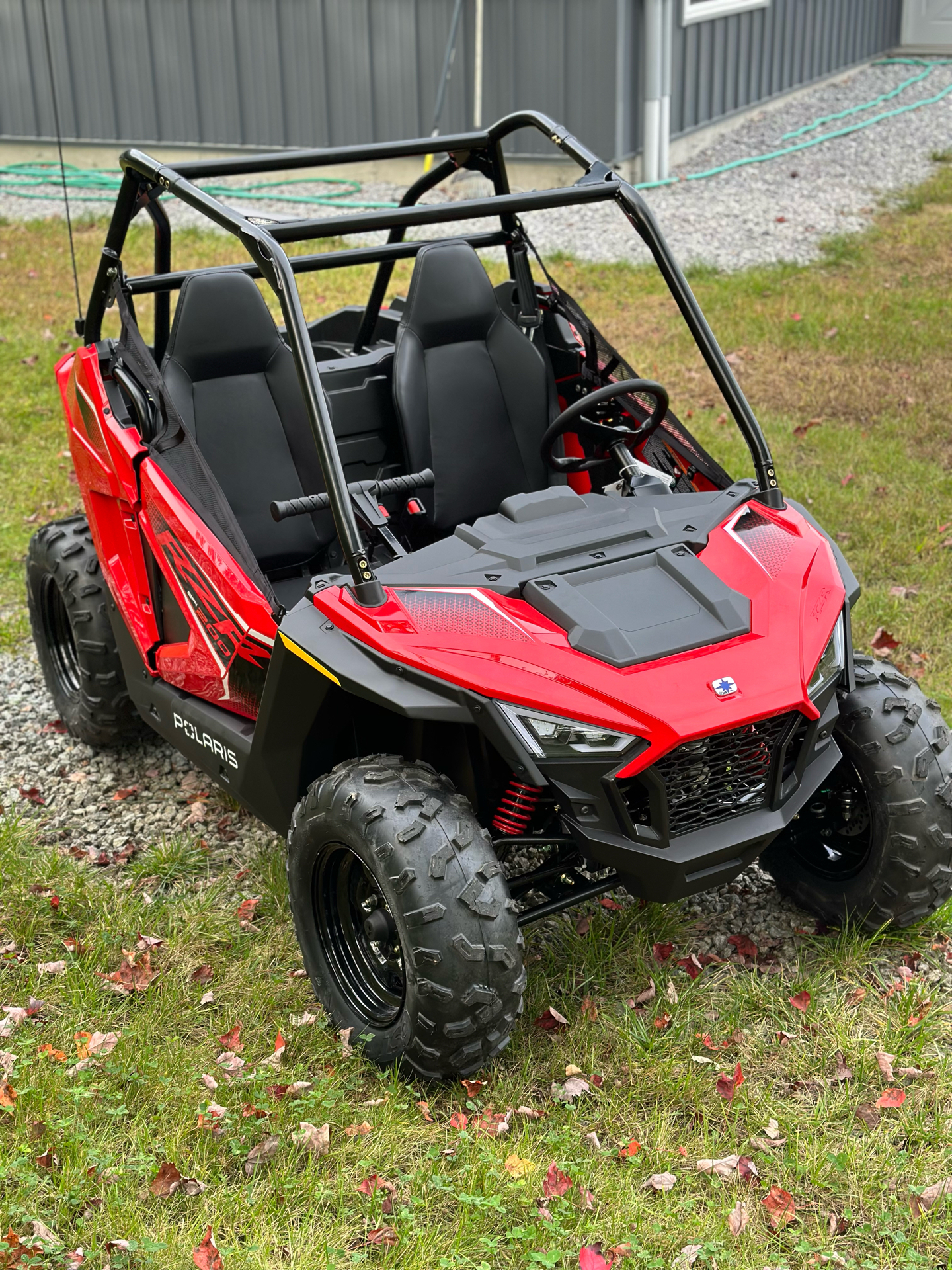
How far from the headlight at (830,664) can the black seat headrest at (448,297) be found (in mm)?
1550

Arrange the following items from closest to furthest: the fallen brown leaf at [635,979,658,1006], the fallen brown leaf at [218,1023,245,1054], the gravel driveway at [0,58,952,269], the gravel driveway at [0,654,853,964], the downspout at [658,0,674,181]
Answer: the fallen brown leaf at [218,1023,245,1054], the fallen brown leaf at [635,979,658,1006], the gravel driveway at [0,654,853,964], the gravel driveway at [0,58,952,269], the downspout at [658,0,674,181]

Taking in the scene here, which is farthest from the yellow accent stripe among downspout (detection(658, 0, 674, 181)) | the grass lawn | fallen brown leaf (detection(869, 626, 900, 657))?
downspout (detection(658, 0, 674, 181))

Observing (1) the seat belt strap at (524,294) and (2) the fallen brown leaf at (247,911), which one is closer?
(2) the fallen brown leaf at (247,911)

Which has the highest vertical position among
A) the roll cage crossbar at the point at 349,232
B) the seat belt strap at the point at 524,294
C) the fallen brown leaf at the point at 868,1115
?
the roll cage crossbar at the point at 349,232

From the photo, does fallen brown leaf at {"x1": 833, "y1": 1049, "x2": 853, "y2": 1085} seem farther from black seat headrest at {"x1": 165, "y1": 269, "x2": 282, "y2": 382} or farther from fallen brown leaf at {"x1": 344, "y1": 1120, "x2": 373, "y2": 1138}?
black seat headrest at {"x1": 165, "y1": 269, "x2": 282, "y2": 382}

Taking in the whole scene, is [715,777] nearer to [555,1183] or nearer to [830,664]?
[830,664]

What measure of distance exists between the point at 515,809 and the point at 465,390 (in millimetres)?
1476

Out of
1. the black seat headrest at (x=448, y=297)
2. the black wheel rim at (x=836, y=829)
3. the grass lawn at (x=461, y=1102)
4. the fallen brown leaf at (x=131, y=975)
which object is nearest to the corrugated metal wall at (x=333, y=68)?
the black seat headrest at (x=448, y=297)

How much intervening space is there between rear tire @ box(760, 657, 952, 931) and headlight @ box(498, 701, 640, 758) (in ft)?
2.58

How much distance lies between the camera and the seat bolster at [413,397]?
3.94m

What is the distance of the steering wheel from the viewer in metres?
3.40

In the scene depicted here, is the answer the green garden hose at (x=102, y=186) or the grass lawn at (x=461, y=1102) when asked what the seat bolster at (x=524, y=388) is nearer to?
the grass lawn at (x=461, y=1102)

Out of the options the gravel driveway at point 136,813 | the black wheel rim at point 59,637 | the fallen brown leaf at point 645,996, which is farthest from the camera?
the black wheel rim at point 59,637

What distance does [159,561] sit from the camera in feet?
12.0
